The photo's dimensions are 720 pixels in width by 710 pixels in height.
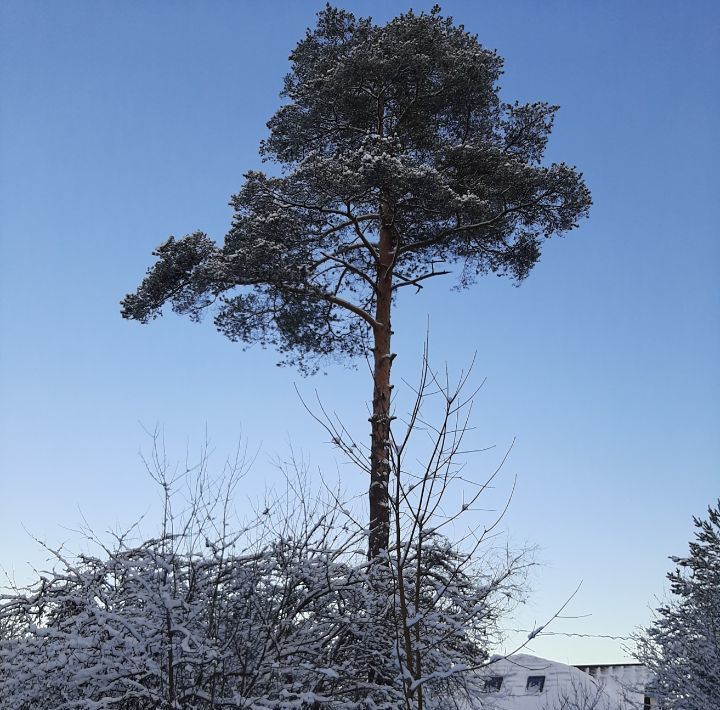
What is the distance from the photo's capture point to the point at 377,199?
1206 centimetres

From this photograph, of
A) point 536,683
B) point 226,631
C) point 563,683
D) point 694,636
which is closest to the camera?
point 226,631

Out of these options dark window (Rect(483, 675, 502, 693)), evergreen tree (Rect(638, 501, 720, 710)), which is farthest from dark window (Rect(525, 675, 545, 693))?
dark window (Rect(483, 675, 502, 693))

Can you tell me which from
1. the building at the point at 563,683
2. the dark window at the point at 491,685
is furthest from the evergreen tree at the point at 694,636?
the building at the point at 563,683

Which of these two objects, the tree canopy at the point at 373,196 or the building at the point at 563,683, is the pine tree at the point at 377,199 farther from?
the building at the point at 563,683

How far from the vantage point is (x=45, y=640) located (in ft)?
22.5

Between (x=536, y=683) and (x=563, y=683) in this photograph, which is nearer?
(x=563, y=683)

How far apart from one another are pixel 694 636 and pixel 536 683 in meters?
14.2

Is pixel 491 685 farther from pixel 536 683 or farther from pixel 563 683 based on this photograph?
pixel 536 683

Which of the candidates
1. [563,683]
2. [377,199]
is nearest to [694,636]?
[377,199]

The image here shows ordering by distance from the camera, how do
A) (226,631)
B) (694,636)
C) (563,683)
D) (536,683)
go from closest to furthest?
1. (226,631)
2. (694,636)
3. (563,683)
4. (536,683)

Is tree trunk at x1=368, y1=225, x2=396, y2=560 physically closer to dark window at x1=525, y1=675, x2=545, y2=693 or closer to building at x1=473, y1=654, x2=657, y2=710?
building at x1=473, y1=654, x2=657, y2=710

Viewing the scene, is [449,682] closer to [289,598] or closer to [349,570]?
[349,570]

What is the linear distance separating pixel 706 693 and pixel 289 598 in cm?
761

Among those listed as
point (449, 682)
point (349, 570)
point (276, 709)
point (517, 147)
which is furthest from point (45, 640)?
point (517, 147)
